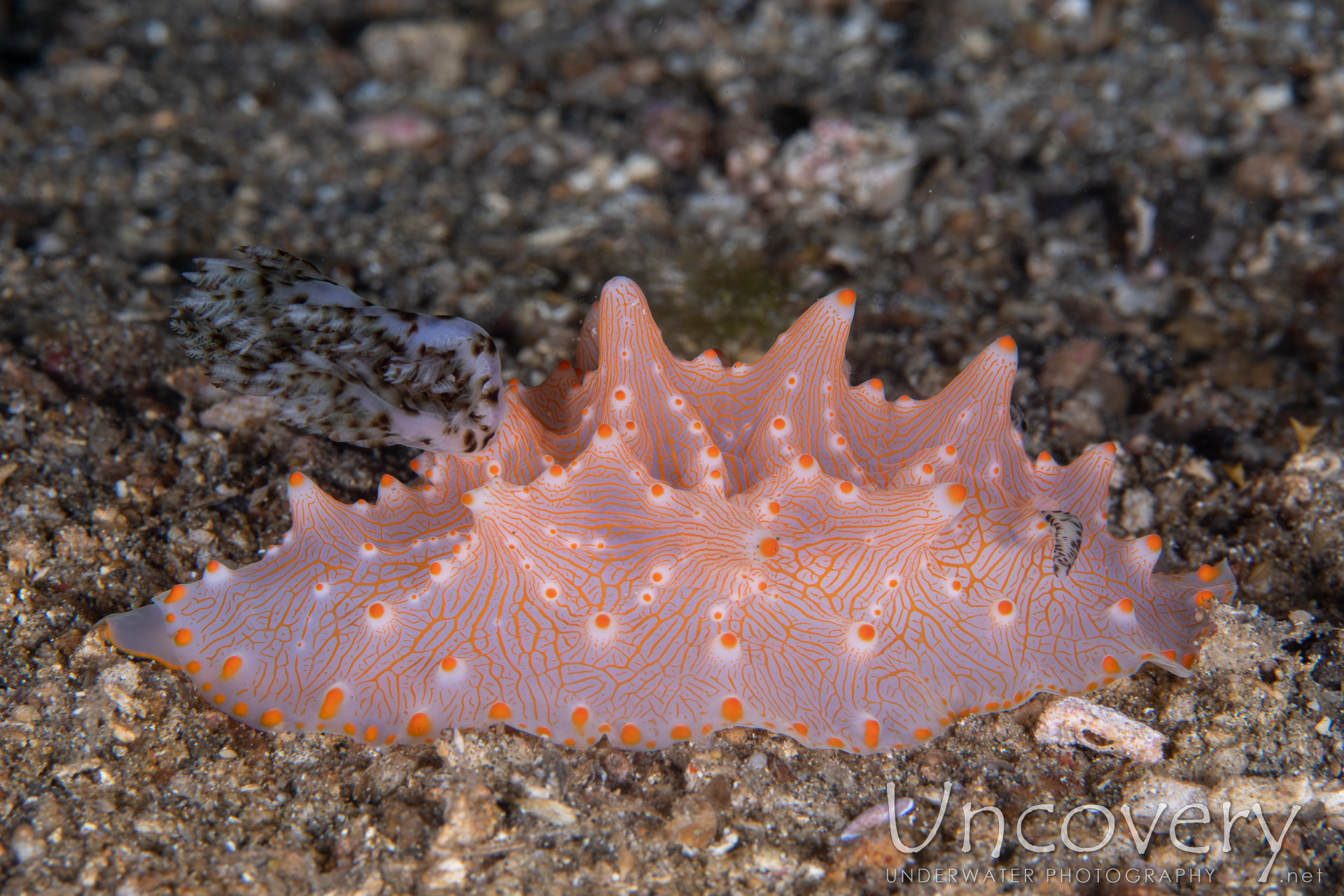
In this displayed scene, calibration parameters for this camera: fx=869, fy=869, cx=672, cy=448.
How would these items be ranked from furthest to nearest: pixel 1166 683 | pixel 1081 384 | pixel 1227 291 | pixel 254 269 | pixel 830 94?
pixel 830 94 → pixel 1227 291 → pixel 1081 384 → pixel 1166 683 → pixel 254 269

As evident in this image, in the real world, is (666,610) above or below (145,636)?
above

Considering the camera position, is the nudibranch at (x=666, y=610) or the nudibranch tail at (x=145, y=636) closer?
the nudibranch at (x=666, y=610)

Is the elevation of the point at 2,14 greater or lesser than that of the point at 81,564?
greater

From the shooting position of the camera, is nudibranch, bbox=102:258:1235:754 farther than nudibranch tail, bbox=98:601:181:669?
No

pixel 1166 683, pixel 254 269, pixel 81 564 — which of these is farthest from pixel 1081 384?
pixel 81 564

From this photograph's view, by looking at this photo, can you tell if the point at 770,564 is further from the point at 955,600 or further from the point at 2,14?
the point at 2,14

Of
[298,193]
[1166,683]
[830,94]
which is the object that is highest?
[830,94]

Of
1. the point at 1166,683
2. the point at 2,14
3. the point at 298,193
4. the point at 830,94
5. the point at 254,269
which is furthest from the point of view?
the point at 2,14

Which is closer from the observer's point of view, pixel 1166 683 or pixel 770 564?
pixel 770 564
